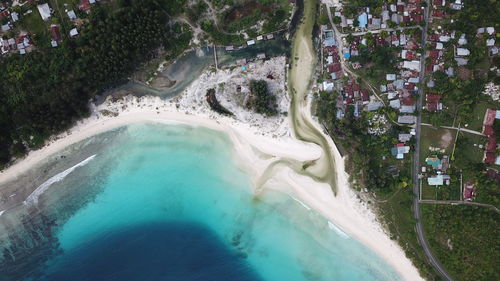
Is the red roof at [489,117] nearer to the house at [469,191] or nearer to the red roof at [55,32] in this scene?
the house at [469,191]

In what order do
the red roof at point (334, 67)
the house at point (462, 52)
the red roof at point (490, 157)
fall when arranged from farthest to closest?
the red roof at point (334, 67)
the house at point (462, 52)
the red roof at point (490, 157)

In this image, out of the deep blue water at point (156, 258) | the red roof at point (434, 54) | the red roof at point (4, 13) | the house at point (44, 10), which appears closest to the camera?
the house at point (44, 10)

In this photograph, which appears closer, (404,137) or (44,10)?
(44,10)

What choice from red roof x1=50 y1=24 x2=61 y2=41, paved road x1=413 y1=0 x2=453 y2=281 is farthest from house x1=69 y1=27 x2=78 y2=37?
paved road x1=413 y1=0 x2=453 y2=281

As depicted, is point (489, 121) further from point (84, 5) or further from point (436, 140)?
point (84, 5)

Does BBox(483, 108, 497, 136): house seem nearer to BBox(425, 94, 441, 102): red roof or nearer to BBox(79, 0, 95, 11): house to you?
BBox(425, 94, 441, 102): red roof

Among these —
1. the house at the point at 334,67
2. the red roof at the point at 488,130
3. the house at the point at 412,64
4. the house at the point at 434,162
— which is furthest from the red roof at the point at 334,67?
the red roof at the point at 488,130

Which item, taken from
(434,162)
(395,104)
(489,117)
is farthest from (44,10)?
(489,117)
